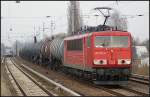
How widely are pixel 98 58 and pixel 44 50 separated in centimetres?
2721

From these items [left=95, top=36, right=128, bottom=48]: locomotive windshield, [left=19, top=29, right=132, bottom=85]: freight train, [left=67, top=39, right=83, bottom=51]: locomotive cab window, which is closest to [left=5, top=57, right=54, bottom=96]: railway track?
[left=19, top=29, right=132, bottom=85]: freight train

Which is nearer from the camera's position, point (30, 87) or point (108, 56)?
point (108, 56)

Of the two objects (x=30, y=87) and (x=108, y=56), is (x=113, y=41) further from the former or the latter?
(x=30, y=87)

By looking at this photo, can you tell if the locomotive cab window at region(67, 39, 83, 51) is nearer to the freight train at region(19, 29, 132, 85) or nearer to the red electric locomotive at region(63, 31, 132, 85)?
the freight train at region(19, 29, 132, 85)

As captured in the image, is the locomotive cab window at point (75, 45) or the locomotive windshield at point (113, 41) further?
the locomotive cab window at point (75, 45)

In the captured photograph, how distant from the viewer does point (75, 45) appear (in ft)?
85.3

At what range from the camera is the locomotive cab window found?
24722 millimetres

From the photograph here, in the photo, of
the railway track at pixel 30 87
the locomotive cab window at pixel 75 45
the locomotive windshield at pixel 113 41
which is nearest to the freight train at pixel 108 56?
the locomotive windshield at pixel 113 41

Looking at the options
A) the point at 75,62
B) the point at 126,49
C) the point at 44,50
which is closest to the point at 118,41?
the point at 126,49

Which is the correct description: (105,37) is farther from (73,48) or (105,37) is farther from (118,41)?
(73,48)

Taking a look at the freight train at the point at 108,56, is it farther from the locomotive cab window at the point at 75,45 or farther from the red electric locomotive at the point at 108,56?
the locomotive cab window at the point at 75,45

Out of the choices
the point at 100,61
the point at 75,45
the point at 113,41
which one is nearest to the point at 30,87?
the point at 100,61

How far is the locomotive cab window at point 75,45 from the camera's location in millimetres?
24722

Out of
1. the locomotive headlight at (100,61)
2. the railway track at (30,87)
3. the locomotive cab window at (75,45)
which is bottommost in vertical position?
the railway track at (30,87)
